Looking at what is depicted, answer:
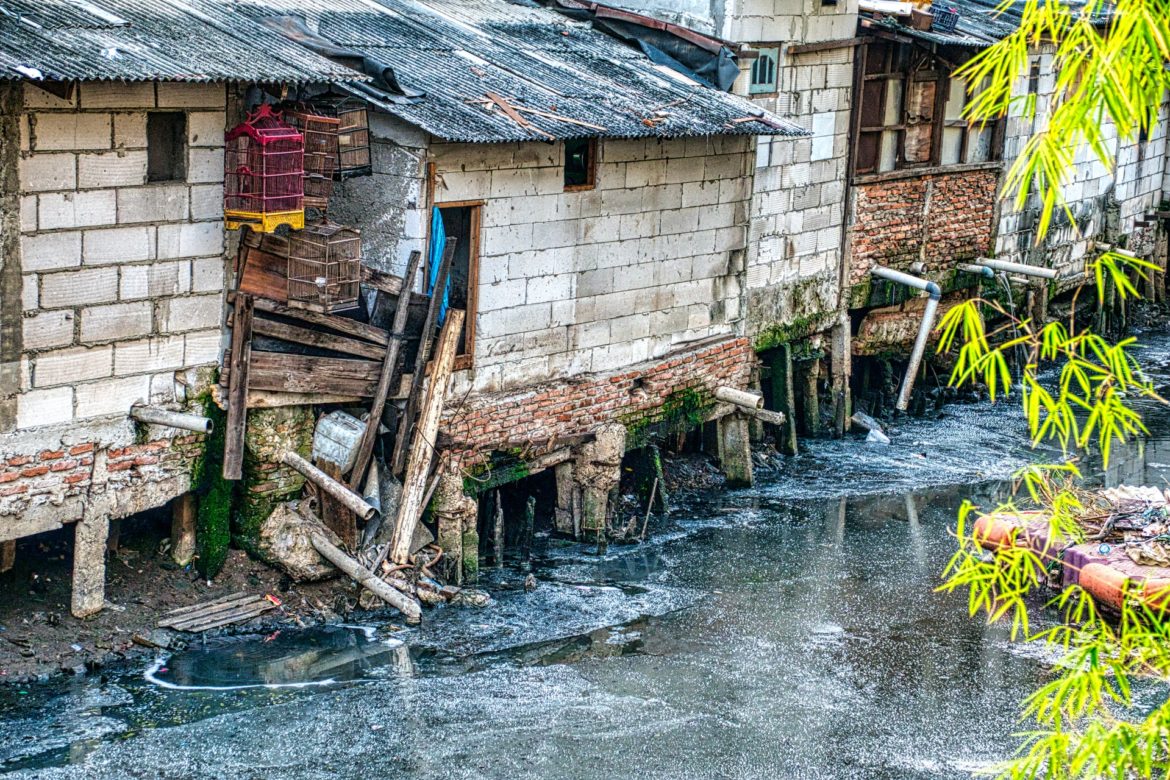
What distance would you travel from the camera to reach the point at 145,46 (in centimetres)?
1034

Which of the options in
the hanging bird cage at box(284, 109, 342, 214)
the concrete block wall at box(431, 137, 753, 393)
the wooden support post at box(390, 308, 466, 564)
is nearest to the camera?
the hanging bird cage at box(284, 109, 342, 214)

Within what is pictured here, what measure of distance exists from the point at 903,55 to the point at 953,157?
2139 millimetres

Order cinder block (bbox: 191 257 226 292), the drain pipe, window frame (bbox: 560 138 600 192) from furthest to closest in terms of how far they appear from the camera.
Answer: the drain pipe → window frame (bbox: 560 138 600 192) → cinder block (bbox: 191 257 226 292)

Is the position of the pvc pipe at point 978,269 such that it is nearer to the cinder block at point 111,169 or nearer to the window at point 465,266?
the window at point 465,266

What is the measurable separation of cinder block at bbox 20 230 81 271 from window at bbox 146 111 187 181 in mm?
762

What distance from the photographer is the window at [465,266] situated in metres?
13.2

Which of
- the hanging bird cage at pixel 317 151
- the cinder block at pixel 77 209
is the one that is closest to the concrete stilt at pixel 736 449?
the hanging bird cage at pixel 317 151

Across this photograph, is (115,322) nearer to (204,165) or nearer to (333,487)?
(204,165)

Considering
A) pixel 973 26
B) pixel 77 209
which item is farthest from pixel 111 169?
pixel 973 26

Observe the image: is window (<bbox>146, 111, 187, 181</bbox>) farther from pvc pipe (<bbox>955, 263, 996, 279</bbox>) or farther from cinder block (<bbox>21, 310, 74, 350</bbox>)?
pvc pipe (<bbox>955, 263, 996, 279</bbox>)

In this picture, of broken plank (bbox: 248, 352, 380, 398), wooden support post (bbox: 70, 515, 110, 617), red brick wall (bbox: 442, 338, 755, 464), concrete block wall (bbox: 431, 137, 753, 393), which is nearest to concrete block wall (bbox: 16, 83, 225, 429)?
broken plank (bbox: 248, 352, 380, 398)

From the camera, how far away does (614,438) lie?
14938 millimetres

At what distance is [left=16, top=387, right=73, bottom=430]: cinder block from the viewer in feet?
33.8

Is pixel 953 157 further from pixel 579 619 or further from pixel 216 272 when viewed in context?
pixel 216 272
